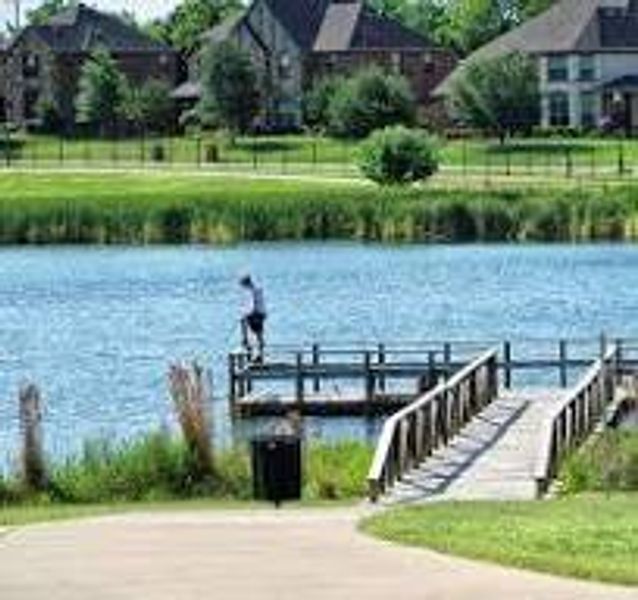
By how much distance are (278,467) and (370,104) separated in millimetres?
→ 119852

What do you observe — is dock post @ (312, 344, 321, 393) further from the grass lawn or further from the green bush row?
the grass lawn

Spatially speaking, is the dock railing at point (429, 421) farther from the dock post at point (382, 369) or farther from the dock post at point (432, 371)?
the dock post at point (382, 369)

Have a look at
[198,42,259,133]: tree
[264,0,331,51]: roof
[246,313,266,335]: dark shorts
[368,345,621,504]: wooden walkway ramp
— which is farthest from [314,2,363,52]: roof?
[368,345,621,504]: wooden walkway ramp

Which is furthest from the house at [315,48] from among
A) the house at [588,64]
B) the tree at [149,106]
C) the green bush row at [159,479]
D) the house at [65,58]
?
the green bush row at [159,479]

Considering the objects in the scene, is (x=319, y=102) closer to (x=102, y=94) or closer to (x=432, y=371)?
(x=102, y=94)

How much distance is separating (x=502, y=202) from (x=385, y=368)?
57061 millimetres

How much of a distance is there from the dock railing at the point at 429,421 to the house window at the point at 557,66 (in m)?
113

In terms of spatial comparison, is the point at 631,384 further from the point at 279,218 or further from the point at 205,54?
the point at 205,54

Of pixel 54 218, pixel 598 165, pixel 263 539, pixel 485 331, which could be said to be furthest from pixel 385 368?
pixel 598 165

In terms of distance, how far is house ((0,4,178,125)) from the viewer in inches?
7402

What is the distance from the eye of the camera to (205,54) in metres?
164

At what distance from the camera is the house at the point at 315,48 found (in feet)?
581

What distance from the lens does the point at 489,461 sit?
3700 cm

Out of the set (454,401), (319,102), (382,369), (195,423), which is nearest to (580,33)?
(319,102)
